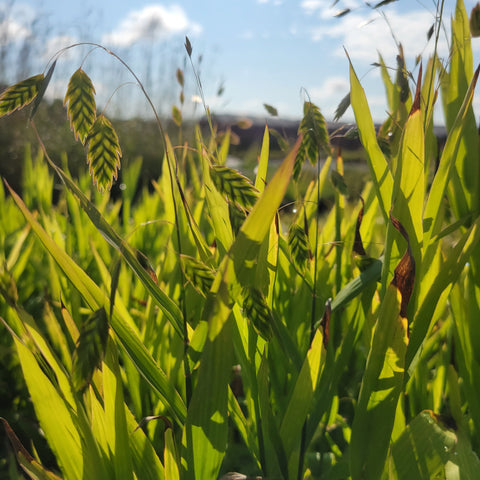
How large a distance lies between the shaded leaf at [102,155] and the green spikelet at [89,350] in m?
0.11

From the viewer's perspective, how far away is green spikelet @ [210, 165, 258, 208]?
39 centimetres

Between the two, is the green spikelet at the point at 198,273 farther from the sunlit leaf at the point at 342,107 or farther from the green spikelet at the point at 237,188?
the sunlit leaf at the point at 342,107

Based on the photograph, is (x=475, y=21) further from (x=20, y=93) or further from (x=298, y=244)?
(x=20, y=93)

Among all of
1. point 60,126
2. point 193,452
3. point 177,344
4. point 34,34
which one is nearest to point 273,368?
point 177,344

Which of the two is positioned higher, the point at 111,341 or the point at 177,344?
the point at 111,341

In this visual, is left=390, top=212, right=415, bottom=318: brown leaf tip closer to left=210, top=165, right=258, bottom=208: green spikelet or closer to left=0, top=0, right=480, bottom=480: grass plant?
left=0, top=0, right=480, bottom=480: grass plant

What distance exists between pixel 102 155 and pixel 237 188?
0.38 feet

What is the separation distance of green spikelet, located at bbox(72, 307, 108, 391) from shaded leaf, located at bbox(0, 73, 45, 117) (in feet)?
0.63

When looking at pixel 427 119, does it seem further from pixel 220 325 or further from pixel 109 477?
pixel 109 477

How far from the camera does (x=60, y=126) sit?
2.50 m

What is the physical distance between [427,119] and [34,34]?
3.83 m

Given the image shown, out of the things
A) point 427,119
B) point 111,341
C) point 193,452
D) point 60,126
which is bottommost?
point 193,452

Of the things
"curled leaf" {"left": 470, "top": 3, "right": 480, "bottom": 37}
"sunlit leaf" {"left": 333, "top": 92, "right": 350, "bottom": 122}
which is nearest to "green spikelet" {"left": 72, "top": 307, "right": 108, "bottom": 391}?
"sunlit leaf" {"left": 333, "top": 92, "right": 350, "bottom": 122}

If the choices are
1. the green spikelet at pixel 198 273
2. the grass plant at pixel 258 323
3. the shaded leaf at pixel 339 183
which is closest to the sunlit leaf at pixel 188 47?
the grass plant at pixel 258 323
